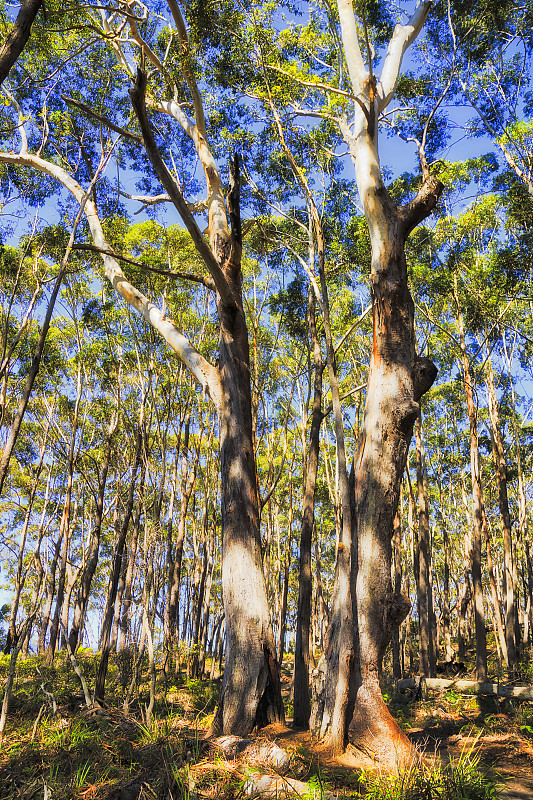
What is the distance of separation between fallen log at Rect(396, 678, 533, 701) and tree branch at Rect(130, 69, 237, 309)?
6.85 meters

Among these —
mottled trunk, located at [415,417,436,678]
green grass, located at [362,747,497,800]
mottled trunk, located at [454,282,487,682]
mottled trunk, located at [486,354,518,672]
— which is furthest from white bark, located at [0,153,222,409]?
mottled trunk, located at [486,354,518,672]

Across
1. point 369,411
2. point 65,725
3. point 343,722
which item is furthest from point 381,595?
point 65,725

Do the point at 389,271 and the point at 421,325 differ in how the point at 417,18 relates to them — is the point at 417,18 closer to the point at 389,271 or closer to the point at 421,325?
the point at 389,271

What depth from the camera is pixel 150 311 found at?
5.71 metres

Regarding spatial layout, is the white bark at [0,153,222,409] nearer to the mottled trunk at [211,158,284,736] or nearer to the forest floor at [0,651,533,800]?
the mottled trunk at [211,158,284,736]

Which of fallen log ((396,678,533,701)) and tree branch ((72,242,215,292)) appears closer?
tree branch ((72,242,215,292))

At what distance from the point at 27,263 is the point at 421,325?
10239 mm

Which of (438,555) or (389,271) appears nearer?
(389,271)

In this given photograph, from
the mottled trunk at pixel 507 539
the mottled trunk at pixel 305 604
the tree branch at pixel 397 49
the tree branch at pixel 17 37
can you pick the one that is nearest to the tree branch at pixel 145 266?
the tree branch at pixel 17 37

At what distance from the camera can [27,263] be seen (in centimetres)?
1191

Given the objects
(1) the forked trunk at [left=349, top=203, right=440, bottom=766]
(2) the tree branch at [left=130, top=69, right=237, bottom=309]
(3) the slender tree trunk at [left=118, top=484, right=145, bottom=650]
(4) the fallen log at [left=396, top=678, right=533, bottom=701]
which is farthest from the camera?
(4) the fallen log at [left=396, top=678, right=533, bottom=701]

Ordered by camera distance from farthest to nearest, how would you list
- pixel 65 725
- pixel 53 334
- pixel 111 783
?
pixel 53 334 < pixel 65 725 < pixel 111 783

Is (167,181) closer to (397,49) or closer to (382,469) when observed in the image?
(382,469)

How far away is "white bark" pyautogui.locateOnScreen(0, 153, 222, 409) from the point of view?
206 inches
